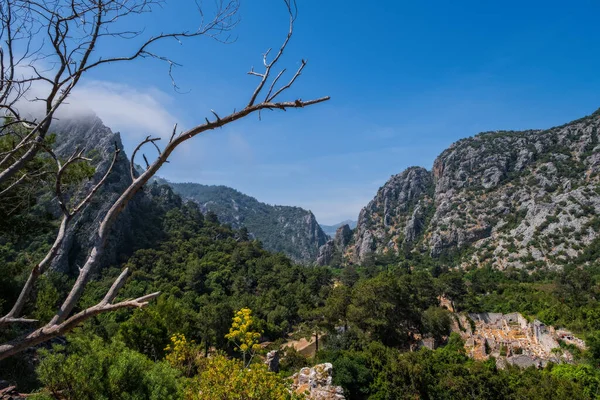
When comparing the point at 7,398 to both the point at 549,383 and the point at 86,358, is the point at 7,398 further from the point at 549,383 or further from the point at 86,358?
the point at 549,383

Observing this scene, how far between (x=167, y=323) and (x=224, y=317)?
7.95 m

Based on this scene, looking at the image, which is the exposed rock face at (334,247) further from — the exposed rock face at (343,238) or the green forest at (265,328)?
the green forest at (265,328)

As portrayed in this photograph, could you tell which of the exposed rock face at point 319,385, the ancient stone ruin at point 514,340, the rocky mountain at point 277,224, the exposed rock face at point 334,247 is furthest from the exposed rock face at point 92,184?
the rocky mountain at point 277,224

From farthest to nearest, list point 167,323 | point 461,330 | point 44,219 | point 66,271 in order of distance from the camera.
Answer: point 66,271
point 461,330
point 167,323
point 44,219

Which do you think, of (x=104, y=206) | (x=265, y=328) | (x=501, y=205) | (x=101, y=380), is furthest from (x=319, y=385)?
(x=501, y=205)

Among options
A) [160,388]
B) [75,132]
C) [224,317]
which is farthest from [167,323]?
[75,132]

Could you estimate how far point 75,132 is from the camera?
205ft

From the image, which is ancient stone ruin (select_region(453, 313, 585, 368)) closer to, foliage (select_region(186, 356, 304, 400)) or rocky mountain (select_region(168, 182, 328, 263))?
foliage (select_region(186, 356, 304, 400))

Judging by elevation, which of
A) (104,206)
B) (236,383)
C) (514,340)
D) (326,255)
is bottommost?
(514,340)

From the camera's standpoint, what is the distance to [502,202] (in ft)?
250

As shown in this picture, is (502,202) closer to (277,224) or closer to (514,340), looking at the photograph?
(514,340)

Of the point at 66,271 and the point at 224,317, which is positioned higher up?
the point at 66,271

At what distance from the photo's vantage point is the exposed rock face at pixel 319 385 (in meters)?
11.4

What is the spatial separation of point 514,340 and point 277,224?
143 meters
